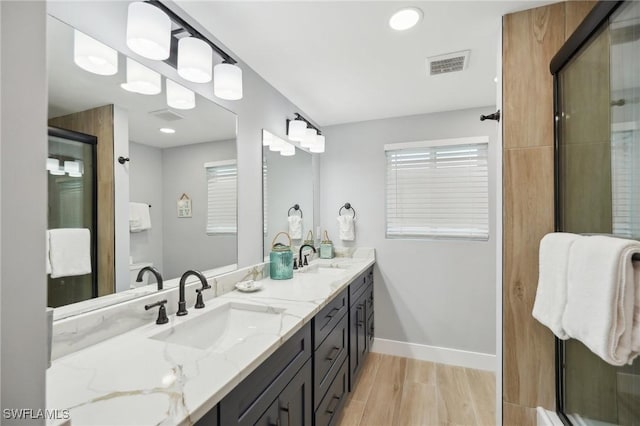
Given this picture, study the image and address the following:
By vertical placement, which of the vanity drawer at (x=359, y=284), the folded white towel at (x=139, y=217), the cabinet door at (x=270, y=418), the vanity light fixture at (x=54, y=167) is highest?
the vanity light fixture at (x=54, y=167)

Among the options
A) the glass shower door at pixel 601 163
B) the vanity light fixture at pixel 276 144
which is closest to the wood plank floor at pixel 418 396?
the glass shower door at pixel 601 163

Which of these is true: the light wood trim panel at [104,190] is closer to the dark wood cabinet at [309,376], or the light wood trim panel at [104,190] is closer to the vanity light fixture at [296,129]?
the dark wood cabinet at [309,376]

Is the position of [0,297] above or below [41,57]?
below

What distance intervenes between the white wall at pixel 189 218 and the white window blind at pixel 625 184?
177cm

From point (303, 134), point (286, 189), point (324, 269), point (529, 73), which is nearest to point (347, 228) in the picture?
point (324, 269)

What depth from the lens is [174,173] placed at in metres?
1.37

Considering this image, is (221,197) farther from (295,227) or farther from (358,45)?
(358,45)

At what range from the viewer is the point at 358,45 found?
5.26 ft

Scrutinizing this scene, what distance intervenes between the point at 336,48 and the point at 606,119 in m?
1.31

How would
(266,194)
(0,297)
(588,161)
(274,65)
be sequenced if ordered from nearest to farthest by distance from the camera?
(0,297)
(588,161)
(274,65)
(266,194)

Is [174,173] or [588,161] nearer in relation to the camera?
[588,161]

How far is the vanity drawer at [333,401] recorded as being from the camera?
56.5 inches

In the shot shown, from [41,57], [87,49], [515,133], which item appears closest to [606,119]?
[515,133]

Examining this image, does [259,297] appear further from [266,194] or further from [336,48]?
[336,48]
